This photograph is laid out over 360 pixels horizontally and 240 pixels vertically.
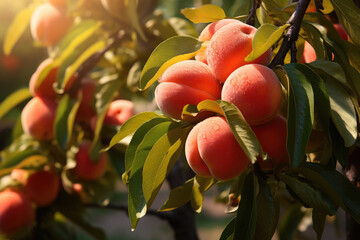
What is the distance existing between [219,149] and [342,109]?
11 cm

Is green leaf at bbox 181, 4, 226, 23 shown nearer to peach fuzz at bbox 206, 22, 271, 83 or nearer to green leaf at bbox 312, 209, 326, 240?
peach fuzz at bbox 206, 22, 271, 83

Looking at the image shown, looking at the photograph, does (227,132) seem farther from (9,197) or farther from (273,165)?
(9,197)

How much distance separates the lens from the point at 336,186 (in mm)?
407

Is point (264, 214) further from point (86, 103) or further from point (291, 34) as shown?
point (86, 103)

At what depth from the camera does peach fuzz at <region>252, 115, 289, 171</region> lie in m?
0.40

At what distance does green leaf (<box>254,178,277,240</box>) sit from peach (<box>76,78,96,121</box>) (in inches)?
20.7

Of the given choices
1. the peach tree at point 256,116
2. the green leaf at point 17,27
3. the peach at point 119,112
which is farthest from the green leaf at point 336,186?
the green leaf at point 17,27

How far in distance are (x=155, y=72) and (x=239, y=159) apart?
0.41 ft

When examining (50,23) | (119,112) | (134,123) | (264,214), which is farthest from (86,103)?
(264,214)

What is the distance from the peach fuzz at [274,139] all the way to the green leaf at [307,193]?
18 millimetres

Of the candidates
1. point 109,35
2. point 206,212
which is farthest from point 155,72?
point 206,212

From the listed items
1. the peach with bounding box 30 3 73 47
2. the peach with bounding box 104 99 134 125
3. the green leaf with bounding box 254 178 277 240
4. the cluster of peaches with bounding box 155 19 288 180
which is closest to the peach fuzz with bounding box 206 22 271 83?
the cluster of peaches with bounding box 155 19 288 180

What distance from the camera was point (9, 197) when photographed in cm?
93

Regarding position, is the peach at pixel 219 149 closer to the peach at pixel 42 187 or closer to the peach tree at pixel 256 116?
the peach tree at pixel 256 116
